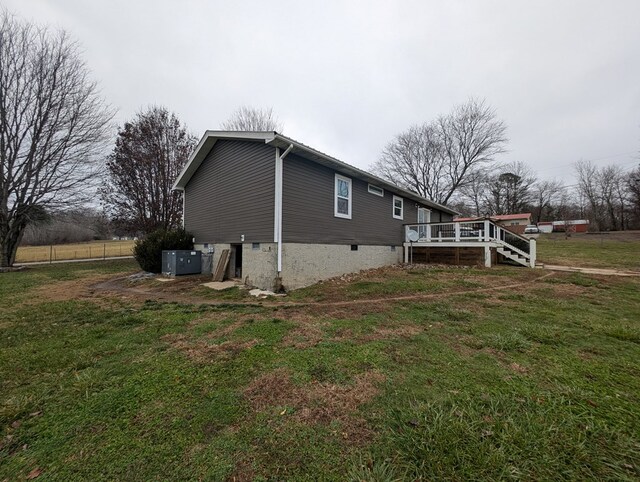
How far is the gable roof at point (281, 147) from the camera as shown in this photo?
297 inches

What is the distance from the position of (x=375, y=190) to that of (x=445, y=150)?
72.5 feet

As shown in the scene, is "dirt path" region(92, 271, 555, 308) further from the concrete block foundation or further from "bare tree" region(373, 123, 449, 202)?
"bare tree" region(373, 123, 449, 202)

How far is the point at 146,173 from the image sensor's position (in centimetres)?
1830

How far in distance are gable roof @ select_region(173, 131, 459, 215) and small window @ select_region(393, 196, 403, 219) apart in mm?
350

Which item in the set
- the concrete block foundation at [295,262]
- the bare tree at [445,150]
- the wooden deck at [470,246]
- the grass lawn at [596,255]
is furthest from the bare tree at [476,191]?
the concrete block foundation at [295,262]

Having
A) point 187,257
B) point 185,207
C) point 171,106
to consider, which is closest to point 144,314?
point 187,257

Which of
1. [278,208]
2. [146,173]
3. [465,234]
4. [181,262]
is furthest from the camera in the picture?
[146,173]

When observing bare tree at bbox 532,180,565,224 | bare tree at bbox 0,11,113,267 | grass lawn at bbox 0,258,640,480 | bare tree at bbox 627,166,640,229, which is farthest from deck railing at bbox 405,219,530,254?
bare tree at bbox 532,180,565,224

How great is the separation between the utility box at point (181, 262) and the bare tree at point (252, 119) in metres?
15.4

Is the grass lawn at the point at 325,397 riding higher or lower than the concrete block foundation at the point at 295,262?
lower

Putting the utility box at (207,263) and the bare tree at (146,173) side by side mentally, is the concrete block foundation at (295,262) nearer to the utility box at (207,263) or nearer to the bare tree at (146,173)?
the utility box at (207,263)

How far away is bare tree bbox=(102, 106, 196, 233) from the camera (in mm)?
17844

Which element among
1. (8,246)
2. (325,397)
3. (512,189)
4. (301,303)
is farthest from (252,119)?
(512,189)

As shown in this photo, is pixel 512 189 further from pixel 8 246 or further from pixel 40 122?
pixel 8 246
